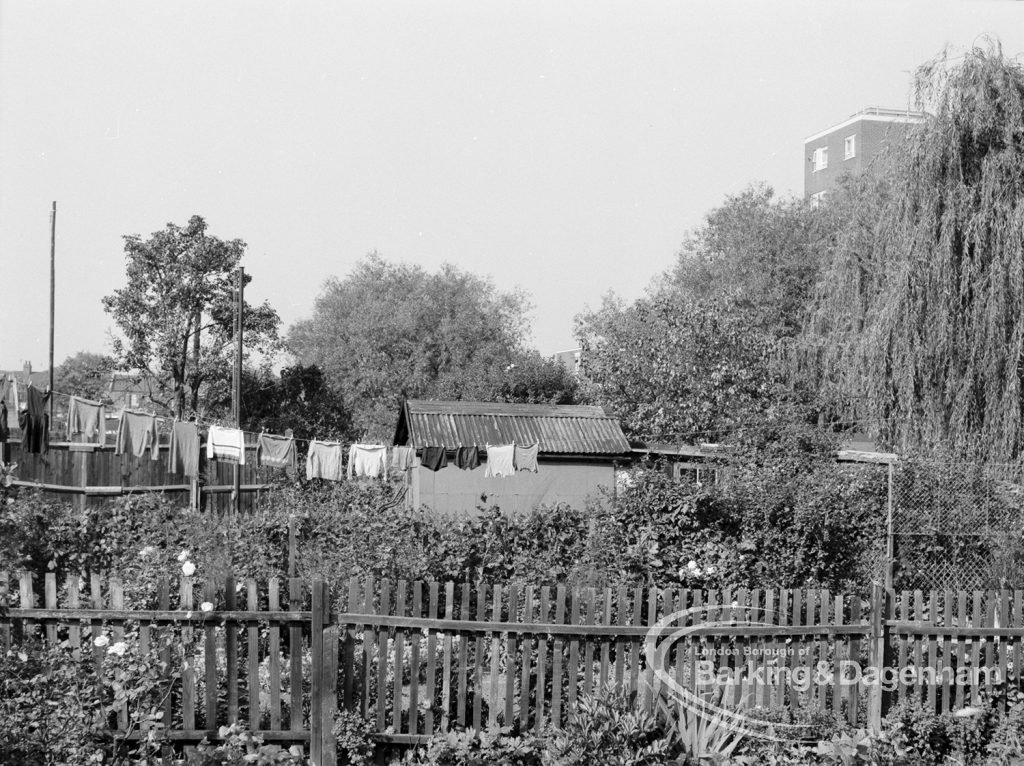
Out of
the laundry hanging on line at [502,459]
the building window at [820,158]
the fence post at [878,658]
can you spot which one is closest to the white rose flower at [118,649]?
the fence post at [878,658]

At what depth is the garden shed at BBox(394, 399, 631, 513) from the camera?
63.7 ft

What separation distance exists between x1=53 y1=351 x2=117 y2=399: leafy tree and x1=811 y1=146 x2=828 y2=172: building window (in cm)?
3433

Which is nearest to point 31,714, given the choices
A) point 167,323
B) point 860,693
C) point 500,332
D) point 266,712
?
point 266,712

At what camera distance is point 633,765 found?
16.9ft

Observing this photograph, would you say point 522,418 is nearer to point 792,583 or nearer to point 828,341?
point 828,341

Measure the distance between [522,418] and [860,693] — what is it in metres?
14.4

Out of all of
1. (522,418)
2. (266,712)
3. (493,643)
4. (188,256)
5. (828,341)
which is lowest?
(266,712)

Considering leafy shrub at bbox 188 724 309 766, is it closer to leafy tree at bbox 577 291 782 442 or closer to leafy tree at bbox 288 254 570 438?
leafy tree at bbox 577 291 782 442

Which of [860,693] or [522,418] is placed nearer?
[860,693]

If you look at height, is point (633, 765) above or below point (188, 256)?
below

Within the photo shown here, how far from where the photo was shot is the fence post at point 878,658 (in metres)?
5.98

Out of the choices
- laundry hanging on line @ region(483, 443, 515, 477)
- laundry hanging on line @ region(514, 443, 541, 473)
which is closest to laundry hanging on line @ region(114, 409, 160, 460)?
laundry hanging on line @ region(483, 443, 515, 477)

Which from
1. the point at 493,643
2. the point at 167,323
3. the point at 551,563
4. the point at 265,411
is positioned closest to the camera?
the point at 493,643

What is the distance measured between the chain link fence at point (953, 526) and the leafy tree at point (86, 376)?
22815 millimetres
